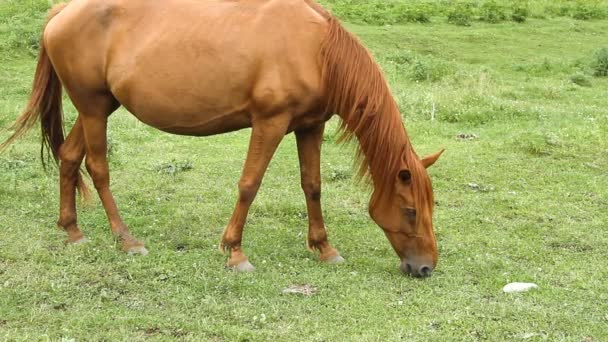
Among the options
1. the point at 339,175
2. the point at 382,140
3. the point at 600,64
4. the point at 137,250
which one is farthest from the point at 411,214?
the point at 600,64

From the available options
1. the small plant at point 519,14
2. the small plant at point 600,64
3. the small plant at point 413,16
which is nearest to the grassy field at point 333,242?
the small plant at point 600,64

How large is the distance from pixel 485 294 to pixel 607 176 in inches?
154

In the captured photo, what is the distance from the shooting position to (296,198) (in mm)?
7309

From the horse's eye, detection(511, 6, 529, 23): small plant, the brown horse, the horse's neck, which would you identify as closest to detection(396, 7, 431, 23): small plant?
detection(511, 6, 529, 23): small plant

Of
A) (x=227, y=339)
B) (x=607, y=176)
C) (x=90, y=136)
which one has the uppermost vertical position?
(x=90, y=136)

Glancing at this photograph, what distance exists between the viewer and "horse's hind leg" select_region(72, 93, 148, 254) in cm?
571

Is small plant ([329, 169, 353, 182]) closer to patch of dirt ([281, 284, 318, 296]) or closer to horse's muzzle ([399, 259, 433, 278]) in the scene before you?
horse's muzzle ([399, 259, 433, 278])

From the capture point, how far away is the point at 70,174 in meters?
6.09

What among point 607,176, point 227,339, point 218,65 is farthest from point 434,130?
point 227,339

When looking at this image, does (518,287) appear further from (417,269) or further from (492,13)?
(492,13)

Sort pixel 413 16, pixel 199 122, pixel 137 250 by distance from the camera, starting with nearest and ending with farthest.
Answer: pixel 199 122
pixel 137 250
pixel 413 16

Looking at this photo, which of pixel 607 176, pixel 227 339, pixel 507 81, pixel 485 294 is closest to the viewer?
pixel 227 339

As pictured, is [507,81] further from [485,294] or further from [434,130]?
[485,294]

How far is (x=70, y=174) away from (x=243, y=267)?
175 centimetres
